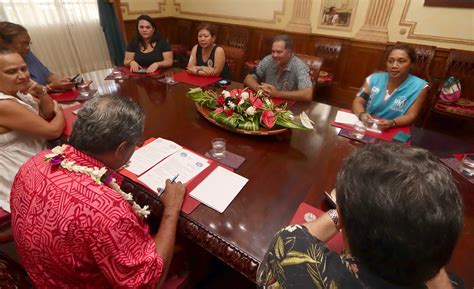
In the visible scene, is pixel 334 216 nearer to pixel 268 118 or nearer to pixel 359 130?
pixel 268 118

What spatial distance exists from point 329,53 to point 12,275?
13.0 ft

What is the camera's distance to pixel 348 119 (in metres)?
1.73

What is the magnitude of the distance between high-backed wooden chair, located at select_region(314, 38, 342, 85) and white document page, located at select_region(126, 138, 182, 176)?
111 inches

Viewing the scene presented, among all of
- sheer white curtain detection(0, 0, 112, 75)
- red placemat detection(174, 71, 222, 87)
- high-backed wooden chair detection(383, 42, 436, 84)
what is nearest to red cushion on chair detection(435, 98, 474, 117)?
high-backed wooden chair detection(383, 42, 436, 84)

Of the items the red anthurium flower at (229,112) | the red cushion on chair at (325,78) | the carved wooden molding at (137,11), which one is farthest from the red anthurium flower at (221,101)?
the carved wooden molding at (137,11)

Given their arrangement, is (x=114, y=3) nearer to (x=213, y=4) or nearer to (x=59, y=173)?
(x=213, y=4)

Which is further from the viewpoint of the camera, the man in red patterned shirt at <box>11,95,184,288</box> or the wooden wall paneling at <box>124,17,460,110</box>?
the wooden wall paneling at <box>124,17,460,110</box>

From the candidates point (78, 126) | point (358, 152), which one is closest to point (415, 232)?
point (358, 152)

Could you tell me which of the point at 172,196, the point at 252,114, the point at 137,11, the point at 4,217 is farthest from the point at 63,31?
the point at 172,196

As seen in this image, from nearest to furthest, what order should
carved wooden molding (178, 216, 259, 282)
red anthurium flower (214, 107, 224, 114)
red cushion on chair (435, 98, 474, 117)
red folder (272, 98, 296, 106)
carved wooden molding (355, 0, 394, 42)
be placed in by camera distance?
carved wooden molding (178, 216, 259, 282) → red anthurium flower (214, 107, 224, 114) → red folder (272, 98, 296, 106) → red cushion on chair (435, 98, 474, 117) → carved wooden molding (355, 0, 394, 42)

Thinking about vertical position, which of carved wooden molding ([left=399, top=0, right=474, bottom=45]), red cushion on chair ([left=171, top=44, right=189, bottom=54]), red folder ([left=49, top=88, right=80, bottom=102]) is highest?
carved wooden molding ([left=399, top=0, right=474, bottom=45])

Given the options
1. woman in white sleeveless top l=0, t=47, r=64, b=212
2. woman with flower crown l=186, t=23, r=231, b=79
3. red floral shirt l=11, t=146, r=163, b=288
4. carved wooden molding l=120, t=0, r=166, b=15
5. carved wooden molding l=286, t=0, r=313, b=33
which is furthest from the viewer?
carved wooden molding l=120, t=0, r=166, b=15

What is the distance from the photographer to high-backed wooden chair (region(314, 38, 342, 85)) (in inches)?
144

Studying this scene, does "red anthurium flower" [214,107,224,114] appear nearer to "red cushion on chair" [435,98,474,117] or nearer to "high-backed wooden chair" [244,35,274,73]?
"high-backed wooden chair" [244,35,274,73]
